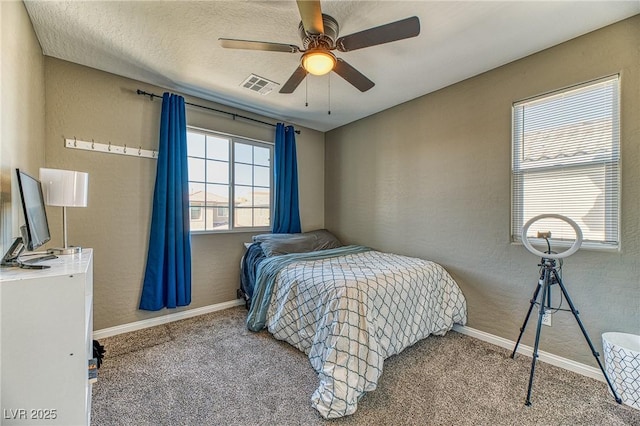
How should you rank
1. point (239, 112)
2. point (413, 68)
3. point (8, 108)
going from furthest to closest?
point (239, 112) < point (413, 68) < point (8, 108)

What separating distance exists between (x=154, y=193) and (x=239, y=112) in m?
1.46

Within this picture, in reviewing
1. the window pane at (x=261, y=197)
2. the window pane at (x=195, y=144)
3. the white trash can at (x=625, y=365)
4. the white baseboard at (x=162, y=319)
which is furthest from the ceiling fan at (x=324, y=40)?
the white baseboard at (x=162, y=319)

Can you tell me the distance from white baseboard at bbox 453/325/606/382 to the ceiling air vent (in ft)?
10.4

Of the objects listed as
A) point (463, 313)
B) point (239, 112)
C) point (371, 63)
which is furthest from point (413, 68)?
point (463, 313)

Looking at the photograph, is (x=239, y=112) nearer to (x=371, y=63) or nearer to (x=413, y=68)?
(x=371, y=63)

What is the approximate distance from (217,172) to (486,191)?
9.78 feet

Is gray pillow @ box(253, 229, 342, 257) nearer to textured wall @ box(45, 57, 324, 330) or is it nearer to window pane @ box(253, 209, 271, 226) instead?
window pane @ box(253, 209, 271, 226)

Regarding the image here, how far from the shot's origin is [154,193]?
2.76 m

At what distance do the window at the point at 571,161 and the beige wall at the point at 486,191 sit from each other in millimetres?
67

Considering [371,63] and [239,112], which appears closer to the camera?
[371,63]

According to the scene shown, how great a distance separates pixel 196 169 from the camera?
3.13 metres

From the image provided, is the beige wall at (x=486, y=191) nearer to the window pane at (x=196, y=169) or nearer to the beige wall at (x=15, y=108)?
the window pane at (x=196, y=169)

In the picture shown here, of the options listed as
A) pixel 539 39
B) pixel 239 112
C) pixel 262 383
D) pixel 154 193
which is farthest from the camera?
pixel 239 112

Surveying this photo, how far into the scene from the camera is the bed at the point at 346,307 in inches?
66.3
